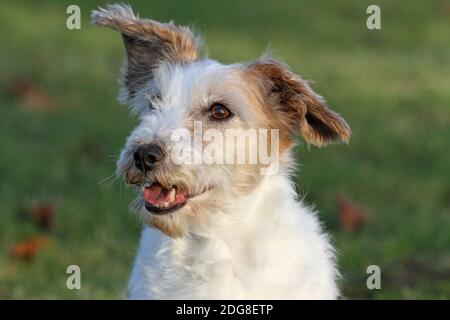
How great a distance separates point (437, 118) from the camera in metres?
12.7

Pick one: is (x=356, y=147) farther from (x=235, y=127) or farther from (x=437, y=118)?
(x=235, y=127)

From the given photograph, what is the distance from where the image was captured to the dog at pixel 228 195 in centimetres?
522

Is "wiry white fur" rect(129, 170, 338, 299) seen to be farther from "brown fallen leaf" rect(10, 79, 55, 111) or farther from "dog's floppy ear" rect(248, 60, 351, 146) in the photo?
"brown fallen leaf" rect(10, 79, 55, 111)

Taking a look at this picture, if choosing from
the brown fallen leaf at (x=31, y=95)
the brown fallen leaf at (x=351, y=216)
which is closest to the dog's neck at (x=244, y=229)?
the brown fallen leaf at (x=351, y=216)

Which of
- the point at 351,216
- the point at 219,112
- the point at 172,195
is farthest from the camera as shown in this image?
the point at 351,216

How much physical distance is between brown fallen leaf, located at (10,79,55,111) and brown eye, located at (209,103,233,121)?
299 inches

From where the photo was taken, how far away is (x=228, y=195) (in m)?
5.41

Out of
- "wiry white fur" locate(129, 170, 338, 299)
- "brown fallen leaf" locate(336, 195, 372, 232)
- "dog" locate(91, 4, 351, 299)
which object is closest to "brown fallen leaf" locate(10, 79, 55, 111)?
"brown fallen leaf" locate(336, 195, 372, 232)

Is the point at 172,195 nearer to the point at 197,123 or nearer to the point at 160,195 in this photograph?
the point at 160,195

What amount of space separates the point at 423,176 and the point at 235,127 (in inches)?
224

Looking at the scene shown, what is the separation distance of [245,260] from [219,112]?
0.80 meters

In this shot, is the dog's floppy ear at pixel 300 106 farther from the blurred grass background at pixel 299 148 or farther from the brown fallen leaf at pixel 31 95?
the brown fallen leaf at pixel 31 95

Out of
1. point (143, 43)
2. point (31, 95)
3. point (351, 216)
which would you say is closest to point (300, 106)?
point (143, 43)
